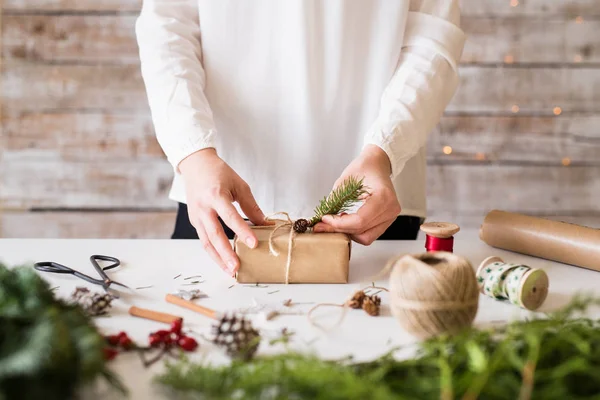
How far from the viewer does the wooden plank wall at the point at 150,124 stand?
2205 millimetres

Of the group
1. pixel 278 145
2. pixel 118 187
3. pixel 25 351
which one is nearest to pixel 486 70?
pixel 278 145

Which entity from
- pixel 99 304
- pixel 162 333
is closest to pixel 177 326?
pixel 162 333

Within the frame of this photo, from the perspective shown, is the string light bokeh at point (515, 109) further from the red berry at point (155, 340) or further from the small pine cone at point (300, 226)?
the red berry at point (155, 340)

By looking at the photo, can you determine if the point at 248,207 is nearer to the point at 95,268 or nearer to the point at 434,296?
the point at 95,268

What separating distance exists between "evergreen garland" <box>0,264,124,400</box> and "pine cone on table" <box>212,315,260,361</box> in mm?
157

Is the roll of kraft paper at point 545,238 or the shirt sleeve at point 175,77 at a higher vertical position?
the shirt sleeve at point 175,77

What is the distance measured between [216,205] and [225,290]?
0.15 metres

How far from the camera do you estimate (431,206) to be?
2324mm

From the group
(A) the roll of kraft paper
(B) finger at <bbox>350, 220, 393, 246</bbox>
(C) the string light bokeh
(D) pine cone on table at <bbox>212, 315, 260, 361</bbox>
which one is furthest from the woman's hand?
(C) the string light bokeh

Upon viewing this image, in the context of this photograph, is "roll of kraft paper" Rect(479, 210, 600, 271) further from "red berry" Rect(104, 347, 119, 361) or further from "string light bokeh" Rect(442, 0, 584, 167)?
"string light bokeh" Rect(442, 0, 584, 167)

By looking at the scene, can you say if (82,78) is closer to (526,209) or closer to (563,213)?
(526,209)

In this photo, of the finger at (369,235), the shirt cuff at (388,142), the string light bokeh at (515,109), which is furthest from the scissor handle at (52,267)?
the string light bokeh at (515,109)

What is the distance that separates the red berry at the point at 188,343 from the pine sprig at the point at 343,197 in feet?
1.22

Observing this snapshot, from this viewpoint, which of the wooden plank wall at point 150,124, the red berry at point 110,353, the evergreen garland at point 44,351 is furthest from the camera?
the wooden plank wall at point 150,124
